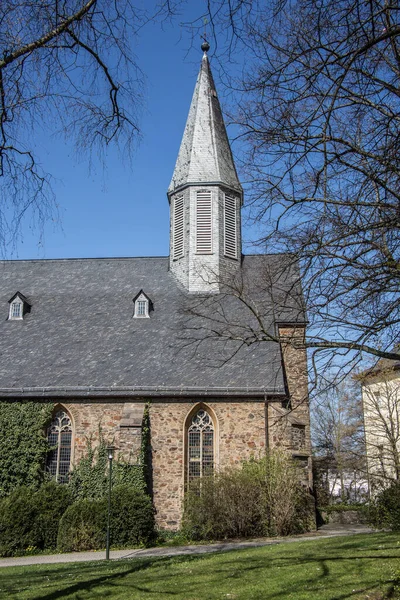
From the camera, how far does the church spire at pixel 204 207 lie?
24500 millimetres

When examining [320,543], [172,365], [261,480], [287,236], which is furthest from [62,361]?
[287,236]

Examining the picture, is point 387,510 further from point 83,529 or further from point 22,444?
point 22,444

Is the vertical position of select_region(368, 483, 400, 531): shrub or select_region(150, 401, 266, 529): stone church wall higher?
select_region(150, 401, 266, 529): stone church wall

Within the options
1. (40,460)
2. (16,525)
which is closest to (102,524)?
(16,525)

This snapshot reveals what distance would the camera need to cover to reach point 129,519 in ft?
56.5

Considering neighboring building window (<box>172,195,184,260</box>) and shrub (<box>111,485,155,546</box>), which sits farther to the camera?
neighboring building window (<box>172,195,184,260</box>)

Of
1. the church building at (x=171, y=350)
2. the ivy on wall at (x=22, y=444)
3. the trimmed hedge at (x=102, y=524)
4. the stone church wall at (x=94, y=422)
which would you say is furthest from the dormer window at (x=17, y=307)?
the trimmed hedge at (x=102, y=524)

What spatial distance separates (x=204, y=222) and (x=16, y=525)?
1301cm

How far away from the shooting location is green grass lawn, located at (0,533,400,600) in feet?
28.2

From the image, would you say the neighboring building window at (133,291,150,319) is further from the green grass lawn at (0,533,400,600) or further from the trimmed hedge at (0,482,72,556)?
the green grass lawn at (0,533,400,600)

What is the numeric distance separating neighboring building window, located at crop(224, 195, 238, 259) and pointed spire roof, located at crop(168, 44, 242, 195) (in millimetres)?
660

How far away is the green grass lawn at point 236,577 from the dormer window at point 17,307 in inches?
487

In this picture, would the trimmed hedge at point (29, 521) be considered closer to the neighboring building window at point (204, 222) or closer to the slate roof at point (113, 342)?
the slate roof at point (113, 342)

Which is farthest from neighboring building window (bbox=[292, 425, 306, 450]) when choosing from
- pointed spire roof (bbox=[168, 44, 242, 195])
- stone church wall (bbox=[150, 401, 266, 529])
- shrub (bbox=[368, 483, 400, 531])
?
pointed spire roof (bbox=[168, 44, 242, 195])
